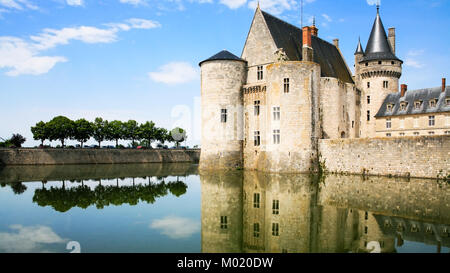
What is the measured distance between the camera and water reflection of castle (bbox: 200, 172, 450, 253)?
857cm

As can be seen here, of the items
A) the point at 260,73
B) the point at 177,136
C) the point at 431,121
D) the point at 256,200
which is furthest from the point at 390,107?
the point at 177,136

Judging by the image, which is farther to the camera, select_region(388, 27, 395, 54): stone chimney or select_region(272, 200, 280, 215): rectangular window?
select_region(388, 27, 395, 54): stone chimney

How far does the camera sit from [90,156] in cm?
4072

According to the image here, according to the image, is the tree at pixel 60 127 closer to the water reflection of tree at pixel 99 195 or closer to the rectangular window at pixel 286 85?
the water reflection of tree at pixel 99 195

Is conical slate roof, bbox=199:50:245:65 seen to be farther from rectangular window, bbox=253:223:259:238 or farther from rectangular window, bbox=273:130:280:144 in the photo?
rectangular window, bbox=253:223:259:238

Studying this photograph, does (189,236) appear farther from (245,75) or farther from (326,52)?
(326,52)

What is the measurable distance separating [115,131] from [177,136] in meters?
16.2

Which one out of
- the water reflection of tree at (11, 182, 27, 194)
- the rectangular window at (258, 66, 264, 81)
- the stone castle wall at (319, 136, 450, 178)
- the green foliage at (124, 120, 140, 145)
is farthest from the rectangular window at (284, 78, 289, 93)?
the green foliage at (124, 120, 140, 145)

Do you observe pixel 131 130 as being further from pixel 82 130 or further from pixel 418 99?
pixel 418 99

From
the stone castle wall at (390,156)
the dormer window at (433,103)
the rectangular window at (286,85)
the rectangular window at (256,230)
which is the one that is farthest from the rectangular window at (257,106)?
the rectangular window at (256,230)

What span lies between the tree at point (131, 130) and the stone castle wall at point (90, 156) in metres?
11.2

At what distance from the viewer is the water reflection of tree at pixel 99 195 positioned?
1411cm

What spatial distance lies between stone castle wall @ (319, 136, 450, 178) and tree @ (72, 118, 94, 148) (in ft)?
118
